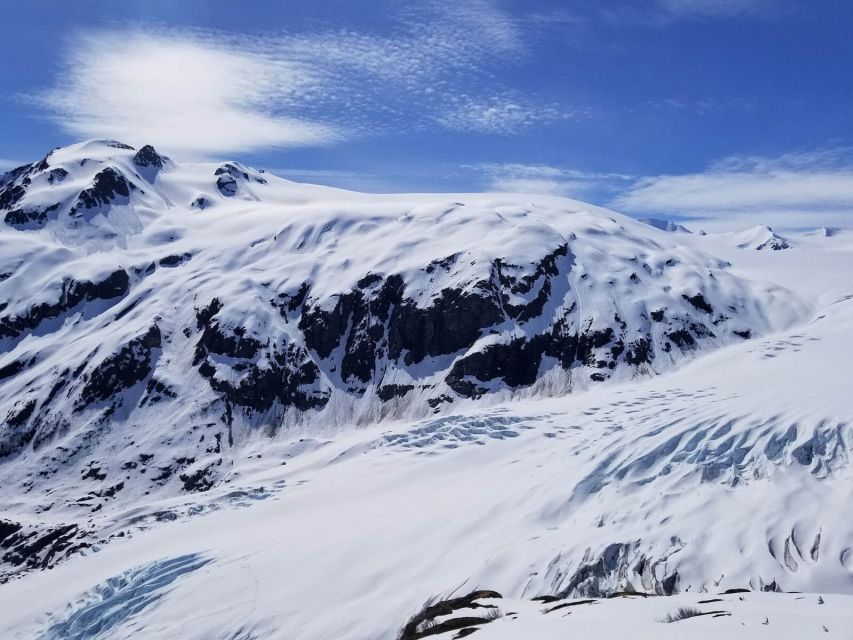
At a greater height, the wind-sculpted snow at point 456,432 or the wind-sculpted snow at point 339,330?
the wind-sculpted snow at point 339,330

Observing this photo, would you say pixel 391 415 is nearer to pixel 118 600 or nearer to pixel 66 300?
pixel 118 600

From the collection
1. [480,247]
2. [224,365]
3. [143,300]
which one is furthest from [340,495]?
[143,300]

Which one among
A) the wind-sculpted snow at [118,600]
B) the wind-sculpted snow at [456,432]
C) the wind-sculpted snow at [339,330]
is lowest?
the wind-sculpted snow at [118,600]

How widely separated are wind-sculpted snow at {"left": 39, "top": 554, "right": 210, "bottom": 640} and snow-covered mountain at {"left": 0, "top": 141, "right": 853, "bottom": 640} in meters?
0.28

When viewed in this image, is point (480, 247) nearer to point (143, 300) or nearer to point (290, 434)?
point (290, 434)

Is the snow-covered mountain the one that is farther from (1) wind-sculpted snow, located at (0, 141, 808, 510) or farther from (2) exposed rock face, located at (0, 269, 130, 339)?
(1) wind-sculpted snow, located at (0, 141, 808, 510)

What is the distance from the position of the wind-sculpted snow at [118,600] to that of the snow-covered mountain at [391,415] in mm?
277

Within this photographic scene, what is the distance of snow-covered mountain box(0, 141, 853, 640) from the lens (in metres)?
40.0

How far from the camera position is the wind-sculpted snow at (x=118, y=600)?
48.4m

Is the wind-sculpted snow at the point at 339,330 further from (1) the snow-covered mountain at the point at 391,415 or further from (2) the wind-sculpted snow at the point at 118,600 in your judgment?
(2) the wind-sculpted snow at the point at 118,600

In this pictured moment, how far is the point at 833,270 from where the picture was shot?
157875mm

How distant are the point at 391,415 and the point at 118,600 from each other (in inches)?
2383

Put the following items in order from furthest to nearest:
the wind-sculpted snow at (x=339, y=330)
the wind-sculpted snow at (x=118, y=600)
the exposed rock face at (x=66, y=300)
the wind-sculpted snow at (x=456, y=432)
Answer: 1. the exposed rock face at (x=66, y=300)
2. the wind-sculpted snow at (x=339, y=330)
3. the wind-sculpted snow at (x=456, y=432)
4. the wind-sculpted snow at (x=118, y=600)

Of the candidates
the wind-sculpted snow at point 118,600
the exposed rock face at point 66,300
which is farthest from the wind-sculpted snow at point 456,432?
the exposed rock face at point 66,300
